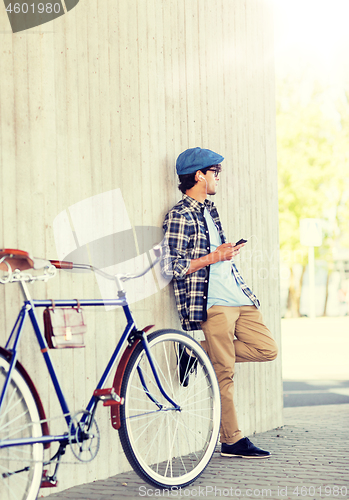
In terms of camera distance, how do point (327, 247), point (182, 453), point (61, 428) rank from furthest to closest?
point (327, 247)
point (182, 453)
point (61, 428)

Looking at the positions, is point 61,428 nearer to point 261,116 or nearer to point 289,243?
point 261,116

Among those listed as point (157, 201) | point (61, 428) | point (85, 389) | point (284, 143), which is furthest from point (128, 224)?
point (284, 143)

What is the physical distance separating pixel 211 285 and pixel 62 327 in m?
1.58

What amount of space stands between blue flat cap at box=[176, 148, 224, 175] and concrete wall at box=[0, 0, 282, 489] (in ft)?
0.47

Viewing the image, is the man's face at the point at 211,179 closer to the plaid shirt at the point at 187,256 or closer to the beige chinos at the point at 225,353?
the plaid shirt at the point at 187,256

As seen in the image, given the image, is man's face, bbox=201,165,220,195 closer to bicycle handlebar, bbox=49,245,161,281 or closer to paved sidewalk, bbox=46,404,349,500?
bicycle handlebar, bbox=49,245,161,281

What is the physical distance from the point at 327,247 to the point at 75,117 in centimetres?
2317

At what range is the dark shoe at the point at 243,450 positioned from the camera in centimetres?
427

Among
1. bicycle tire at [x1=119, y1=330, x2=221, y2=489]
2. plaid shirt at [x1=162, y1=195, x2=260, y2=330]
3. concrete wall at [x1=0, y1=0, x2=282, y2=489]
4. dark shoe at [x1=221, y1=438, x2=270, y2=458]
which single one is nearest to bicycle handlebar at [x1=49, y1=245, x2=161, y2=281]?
plaid shirt at [x1=162, y1=195, x2=260, y2=330]

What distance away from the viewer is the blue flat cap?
14.2 ft

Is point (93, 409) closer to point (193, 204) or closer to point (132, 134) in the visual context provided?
point (193, 204)

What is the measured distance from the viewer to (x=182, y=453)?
4.39 meters

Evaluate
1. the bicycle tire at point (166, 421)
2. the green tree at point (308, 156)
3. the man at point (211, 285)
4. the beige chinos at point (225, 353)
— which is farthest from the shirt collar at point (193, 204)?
the green tree at point (308, 156)

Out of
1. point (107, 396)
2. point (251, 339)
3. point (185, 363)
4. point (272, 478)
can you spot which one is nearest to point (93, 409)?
point (107, 396)
